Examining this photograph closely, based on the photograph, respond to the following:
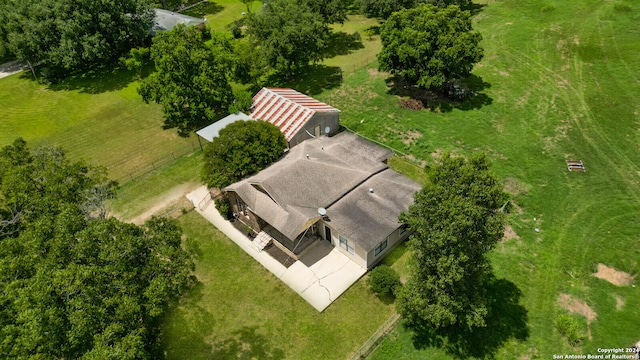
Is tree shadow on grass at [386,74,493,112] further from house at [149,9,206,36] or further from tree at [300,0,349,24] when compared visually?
house at [149,9,206,36]

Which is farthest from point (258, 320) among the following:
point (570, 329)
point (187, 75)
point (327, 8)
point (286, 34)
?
point (327, 8)

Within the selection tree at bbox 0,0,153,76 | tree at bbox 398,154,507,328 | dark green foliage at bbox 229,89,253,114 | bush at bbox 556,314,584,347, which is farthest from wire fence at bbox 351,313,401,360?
tree at bbox 0,0,153,76

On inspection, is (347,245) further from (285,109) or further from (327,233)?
(285,109)

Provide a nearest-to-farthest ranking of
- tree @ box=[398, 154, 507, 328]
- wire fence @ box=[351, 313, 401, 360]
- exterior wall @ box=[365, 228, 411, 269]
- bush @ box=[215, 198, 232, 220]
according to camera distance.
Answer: tree @ box=[398, 154, 507, 328]
wire fence @ box=[351, 313, 401, 360]
exterior wall @ box=[365, 228, 411, 269]
bush @ box=[215, 198, 232, 220]

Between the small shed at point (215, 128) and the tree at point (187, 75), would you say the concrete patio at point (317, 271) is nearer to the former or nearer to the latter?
the small shed at point (215, 128)

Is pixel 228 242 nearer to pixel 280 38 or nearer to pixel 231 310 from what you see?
pixel 231 310

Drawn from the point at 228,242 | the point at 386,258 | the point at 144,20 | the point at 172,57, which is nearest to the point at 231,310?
the point at 228,242

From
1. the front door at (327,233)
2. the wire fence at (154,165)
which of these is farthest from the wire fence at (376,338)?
the wire fence at (154,165)
